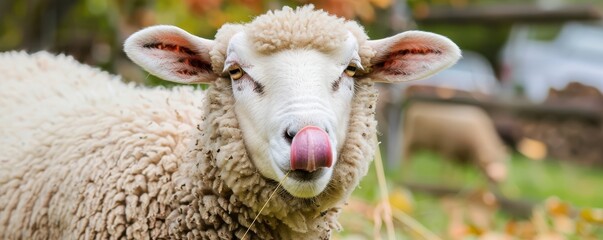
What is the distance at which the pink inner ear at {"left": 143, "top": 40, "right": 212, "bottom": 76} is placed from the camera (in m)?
2.86

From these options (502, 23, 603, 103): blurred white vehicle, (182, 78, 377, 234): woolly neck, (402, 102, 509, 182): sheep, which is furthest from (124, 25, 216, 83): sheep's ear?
(502, 23, 603, 103): blurred white vehicle

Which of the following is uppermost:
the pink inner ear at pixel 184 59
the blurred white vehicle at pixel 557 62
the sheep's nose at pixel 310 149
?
the pink inner ear at pixel 184 59

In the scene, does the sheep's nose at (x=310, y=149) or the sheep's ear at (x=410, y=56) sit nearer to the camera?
the sheep's nose at (x=310, y=149)

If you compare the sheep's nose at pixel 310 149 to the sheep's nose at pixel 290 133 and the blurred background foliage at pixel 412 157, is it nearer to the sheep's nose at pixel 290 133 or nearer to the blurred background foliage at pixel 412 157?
the sheep's nose at pixel 290 133

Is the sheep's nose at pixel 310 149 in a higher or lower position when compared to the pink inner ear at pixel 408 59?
lower

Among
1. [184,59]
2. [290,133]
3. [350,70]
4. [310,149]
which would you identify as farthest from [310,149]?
[184,59]

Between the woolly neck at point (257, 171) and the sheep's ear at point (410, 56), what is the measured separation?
0.11 m

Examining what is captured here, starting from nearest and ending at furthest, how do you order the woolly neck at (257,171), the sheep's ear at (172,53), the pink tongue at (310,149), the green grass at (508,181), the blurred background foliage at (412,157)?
the pink tongue at (310,149), the woolly neck at (257,171), the sheep's ear at (172,53), the blurred background foliage at (412,157), the green grass at (508,181)

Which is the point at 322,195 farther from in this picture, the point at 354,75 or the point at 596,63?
the point at 596,63

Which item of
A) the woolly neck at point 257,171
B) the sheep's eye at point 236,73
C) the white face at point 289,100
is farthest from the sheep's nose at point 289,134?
the sheep's eye at point 236,73

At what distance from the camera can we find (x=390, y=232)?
3617 mm

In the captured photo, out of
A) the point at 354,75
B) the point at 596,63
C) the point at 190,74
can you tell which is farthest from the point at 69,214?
the point at 596,63

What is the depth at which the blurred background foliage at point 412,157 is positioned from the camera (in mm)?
5102

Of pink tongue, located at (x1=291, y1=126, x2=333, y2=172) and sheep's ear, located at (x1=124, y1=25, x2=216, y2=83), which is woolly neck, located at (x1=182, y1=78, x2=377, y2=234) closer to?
sheep's ear, located at (x1=124, y1=25, x2=216, y2=83)
